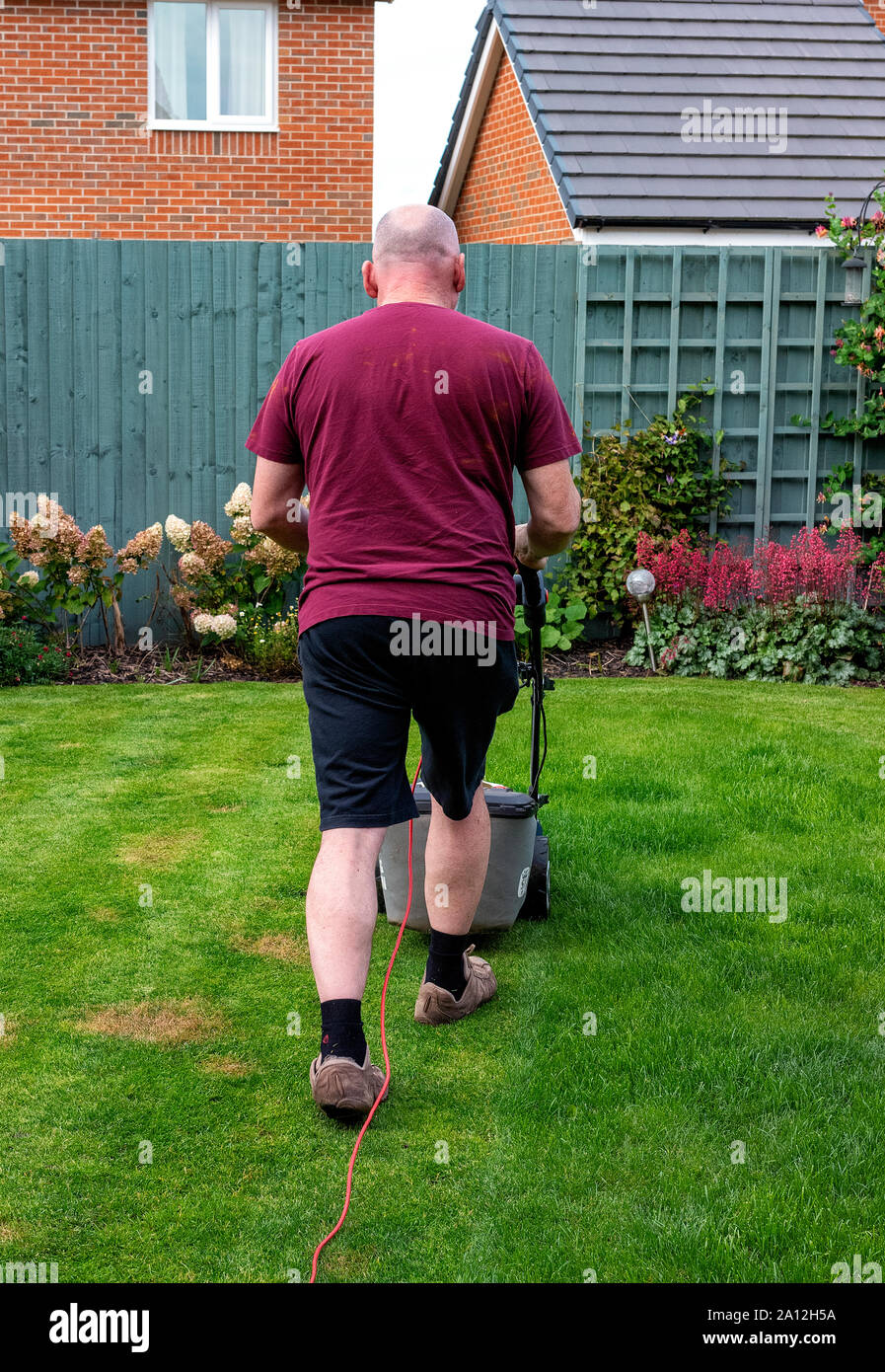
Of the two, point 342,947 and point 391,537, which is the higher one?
point 391,537

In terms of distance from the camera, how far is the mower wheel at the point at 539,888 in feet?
12.6

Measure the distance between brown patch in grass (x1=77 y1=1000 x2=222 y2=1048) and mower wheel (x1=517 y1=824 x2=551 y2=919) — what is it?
1.05 m

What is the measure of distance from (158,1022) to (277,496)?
1316mm

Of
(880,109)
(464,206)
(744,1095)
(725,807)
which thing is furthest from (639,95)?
(744,1095)

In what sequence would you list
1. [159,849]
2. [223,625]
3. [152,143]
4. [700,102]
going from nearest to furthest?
[159,849] < [223,625] < [700,102] < [152,143]

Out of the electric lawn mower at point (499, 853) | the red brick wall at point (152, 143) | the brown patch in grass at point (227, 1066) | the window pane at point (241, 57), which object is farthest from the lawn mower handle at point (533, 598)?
the window pane at point (241, 57)

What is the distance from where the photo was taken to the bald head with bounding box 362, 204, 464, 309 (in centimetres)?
280

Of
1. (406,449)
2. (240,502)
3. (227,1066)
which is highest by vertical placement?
(406,449)

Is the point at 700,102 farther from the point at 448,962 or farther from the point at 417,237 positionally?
the point at 448,962

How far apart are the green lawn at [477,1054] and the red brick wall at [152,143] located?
7.44 meters

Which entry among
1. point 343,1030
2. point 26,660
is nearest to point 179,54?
point 26,660

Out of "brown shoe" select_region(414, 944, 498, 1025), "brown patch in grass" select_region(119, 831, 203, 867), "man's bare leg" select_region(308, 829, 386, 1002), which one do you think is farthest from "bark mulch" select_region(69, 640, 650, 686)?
"man's bare leg" select_region(308, 829, 386, 1002)

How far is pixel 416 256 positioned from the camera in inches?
110
